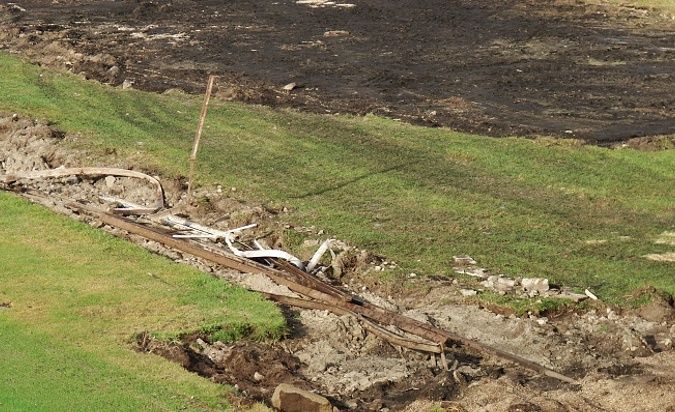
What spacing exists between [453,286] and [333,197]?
381 centimetres

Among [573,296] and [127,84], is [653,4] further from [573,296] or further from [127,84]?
[573,296]

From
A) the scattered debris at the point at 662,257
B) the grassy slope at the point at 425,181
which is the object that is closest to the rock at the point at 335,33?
the grassy slope at the point at 425,181

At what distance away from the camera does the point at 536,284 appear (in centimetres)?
1421

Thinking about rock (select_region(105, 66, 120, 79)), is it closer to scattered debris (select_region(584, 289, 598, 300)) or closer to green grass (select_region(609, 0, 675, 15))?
scattered debris (select_region(584, 289, 598, 300))

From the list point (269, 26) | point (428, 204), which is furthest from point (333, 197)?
point (269, 26)

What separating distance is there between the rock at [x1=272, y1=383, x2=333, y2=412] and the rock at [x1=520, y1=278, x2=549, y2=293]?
158 inches

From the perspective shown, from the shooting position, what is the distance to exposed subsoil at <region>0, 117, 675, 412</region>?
1144 centimetres

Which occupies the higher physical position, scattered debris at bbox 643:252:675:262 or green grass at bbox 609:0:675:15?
scattered debris at bbox 643:252:675:262

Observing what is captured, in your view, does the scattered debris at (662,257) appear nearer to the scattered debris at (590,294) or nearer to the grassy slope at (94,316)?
the scattered debris at (590,294)

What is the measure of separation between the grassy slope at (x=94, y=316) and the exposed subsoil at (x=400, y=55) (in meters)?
9.25

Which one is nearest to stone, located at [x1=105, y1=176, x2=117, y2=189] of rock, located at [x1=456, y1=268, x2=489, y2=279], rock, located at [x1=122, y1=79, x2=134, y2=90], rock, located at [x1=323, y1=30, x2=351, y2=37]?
rock, located at [x1=456, y1=268, x2=489, y2=279]

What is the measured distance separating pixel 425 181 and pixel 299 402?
790cm

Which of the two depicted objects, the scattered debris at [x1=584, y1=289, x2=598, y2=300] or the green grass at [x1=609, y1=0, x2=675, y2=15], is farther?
the green grass at [x1=609, y1=0, x2=675, y2=15]

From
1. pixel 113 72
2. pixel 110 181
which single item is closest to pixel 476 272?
pixel 110 181
